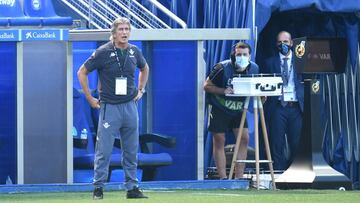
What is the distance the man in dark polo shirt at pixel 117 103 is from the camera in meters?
14.0

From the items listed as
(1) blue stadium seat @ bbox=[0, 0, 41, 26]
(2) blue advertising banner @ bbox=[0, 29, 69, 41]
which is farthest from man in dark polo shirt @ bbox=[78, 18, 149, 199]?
(1) blue stadium seat @ bbox=[0, 0, 41, 26]

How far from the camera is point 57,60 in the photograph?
1747 cm

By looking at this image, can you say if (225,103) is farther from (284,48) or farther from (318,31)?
(318,31)

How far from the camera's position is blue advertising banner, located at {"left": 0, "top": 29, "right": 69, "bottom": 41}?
1666 centimetres

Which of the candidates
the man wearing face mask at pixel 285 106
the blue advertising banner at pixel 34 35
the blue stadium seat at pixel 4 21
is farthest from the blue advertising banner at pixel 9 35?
the man wearing face mask at pixel 285 106

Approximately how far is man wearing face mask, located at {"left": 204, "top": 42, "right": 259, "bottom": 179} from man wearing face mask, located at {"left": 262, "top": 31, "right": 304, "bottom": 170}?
1209mm

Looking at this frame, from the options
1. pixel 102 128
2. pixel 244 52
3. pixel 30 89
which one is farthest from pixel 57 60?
pixel 102 128

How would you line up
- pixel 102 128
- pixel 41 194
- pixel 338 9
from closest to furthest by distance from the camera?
pixel 102 128 < pixel 41 194 < pixel 338 9

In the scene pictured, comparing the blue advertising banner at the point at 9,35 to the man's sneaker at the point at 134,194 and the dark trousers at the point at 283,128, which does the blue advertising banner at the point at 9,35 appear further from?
the dark trousers at the point at 283,128

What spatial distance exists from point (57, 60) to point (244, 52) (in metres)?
2.54

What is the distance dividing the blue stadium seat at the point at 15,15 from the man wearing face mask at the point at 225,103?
2.49m

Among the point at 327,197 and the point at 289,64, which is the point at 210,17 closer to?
the point at 289,64

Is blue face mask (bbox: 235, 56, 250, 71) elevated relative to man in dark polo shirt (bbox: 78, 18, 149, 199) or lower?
elevated

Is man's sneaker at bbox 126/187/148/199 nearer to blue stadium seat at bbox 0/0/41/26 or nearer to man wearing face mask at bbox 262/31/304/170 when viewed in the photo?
blue stadium seat at bbox 0/0/41/26
